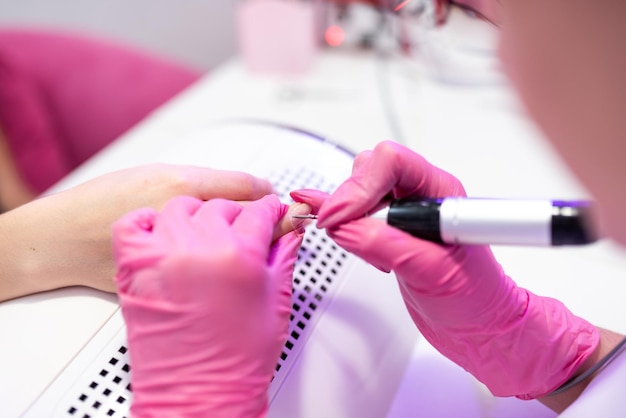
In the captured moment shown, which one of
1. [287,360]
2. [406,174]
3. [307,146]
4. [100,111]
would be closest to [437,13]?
[307,146]

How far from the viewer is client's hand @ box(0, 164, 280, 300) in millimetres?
539

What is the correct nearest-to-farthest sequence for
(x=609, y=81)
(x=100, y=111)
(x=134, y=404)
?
(x=609, y=81)
(x=134, y=404)
(x=100, y=111)

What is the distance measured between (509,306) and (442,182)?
0.41 ft

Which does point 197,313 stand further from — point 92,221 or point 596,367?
point 596,367

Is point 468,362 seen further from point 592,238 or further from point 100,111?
point 100,111

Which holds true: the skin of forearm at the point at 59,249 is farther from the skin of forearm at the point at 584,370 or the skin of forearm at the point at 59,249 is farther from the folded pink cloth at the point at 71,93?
the folded pink cloth at the point at 71,93

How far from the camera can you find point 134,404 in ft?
1.44

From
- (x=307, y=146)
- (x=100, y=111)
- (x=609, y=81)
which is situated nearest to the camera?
(x=609, y=81)

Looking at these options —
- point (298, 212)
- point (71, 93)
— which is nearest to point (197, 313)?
point (298, 212)

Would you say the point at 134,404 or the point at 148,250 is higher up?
the point at 148,250

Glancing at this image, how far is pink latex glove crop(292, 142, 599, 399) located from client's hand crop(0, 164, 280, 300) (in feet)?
0.31

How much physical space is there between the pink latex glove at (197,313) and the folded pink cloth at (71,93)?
2.74 ft

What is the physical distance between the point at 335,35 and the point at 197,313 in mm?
1041

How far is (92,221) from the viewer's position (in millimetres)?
554
